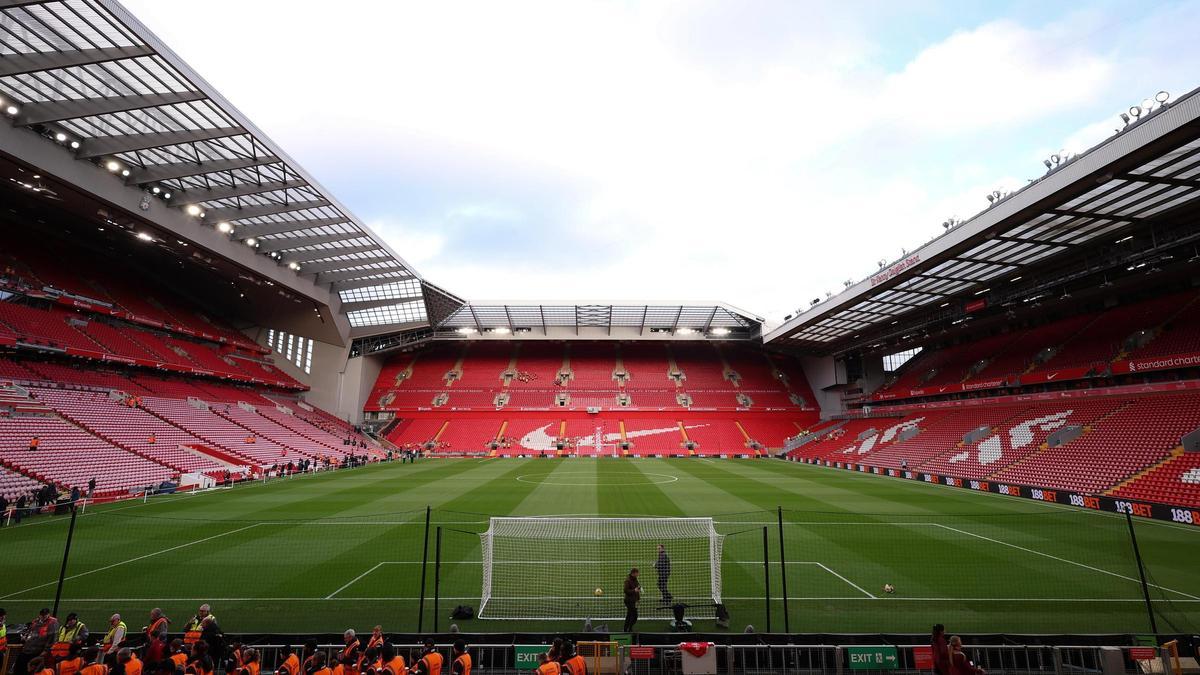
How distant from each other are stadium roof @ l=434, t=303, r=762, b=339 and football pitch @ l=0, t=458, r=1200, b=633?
99.0 ft

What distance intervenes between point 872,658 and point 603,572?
19.7 feet

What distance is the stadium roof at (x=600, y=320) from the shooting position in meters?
50.8

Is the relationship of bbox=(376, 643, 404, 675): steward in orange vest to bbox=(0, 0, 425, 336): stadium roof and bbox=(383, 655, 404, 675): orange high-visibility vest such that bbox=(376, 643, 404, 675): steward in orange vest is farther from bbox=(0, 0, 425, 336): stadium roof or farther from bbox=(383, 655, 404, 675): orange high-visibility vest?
bbox=(0, 0, 425, 336): stadium roof

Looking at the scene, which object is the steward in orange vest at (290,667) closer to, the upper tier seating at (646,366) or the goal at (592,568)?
the goal at (592,568)

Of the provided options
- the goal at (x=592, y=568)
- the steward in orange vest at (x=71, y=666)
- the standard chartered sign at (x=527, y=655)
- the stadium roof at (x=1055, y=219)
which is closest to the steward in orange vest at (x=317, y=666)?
the standard chartered sign at (x=527, y=655)

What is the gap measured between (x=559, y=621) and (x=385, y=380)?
5578 cm

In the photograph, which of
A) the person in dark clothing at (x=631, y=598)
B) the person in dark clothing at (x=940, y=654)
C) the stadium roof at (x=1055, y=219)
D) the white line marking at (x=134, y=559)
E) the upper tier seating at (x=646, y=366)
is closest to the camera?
the person in dark clothing at (x=940, y=654)

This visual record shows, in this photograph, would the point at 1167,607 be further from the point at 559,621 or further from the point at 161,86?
the point at 161,86

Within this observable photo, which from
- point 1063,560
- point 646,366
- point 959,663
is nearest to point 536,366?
point 646,366

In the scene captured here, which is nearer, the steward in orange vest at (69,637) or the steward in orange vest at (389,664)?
the steward in orange vest at (389,664)

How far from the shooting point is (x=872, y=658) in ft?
23.7

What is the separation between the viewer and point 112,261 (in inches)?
1521

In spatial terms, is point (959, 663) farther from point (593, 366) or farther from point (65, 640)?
point (593, 366)

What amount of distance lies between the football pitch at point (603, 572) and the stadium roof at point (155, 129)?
15.3m
